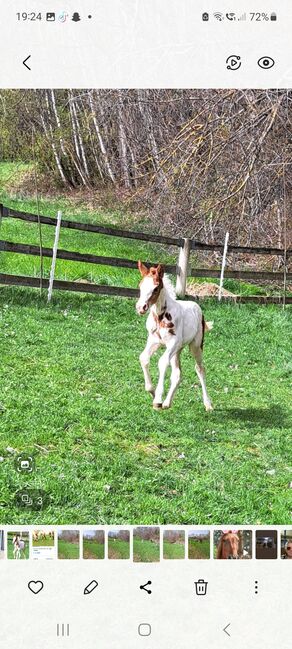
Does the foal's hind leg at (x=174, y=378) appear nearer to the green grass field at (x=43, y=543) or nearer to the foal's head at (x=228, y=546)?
the foal's head at (x=228, y=546)

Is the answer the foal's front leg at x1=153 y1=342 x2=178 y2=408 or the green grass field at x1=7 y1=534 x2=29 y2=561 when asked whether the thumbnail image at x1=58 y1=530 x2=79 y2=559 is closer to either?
the green grass field at x1=7 y1=534 x2=29 y2=561

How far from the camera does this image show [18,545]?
7.32ft

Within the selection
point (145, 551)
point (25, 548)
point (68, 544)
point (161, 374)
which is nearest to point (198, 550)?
point (145, 551)

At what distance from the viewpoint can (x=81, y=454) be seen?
329cm

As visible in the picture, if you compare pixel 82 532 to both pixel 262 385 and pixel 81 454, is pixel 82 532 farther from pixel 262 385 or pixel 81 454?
pixel 262 385

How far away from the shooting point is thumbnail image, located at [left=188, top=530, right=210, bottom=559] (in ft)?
7.27

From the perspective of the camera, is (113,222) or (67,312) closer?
(67,312)

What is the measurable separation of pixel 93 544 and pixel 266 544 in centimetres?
52

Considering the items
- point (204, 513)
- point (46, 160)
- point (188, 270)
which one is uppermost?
point (46, 160)

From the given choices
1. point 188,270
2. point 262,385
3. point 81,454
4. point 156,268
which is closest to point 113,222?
point 188,270

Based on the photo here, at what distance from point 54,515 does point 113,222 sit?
347cm
